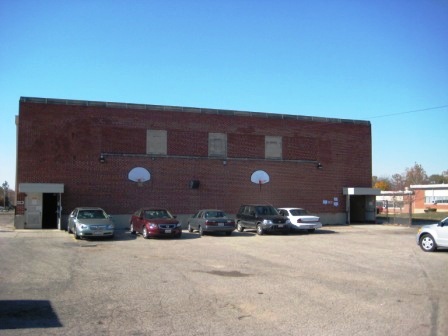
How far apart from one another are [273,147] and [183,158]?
6840mm

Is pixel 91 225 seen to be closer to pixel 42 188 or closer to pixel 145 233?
pixel 145 233

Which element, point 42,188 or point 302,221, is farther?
point 42,188

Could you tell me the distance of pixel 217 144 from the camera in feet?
104

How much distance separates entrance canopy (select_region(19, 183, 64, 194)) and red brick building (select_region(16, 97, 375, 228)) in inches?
2.2

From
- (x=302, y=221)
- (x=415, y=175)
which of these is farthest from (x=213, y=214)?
(x=415, y=175)

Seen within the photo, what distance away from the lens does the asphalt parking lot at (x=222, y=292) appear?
691 centimetres

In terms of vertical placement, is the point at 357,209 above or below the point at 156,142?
below

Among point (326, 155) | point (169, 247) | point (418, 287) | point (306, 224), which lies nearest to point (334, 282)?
point (418, 287)

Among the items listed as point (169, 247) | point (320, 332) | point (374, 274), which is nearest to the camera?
point (320, 332)

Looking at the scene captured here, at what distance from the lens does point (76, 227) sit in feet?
69.5

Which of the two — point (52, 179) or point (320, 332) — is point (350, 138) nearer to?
point (52, 179)

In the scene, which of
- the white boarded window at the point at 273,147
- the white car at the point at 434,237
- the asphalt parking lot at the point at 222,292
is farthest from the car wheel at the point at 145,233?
the white boarded window at the point at 273,147

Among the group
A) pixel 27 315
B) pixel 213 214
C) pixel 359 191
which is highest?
pixel 359 191

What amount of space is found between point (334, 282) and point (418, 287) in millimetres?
1767
